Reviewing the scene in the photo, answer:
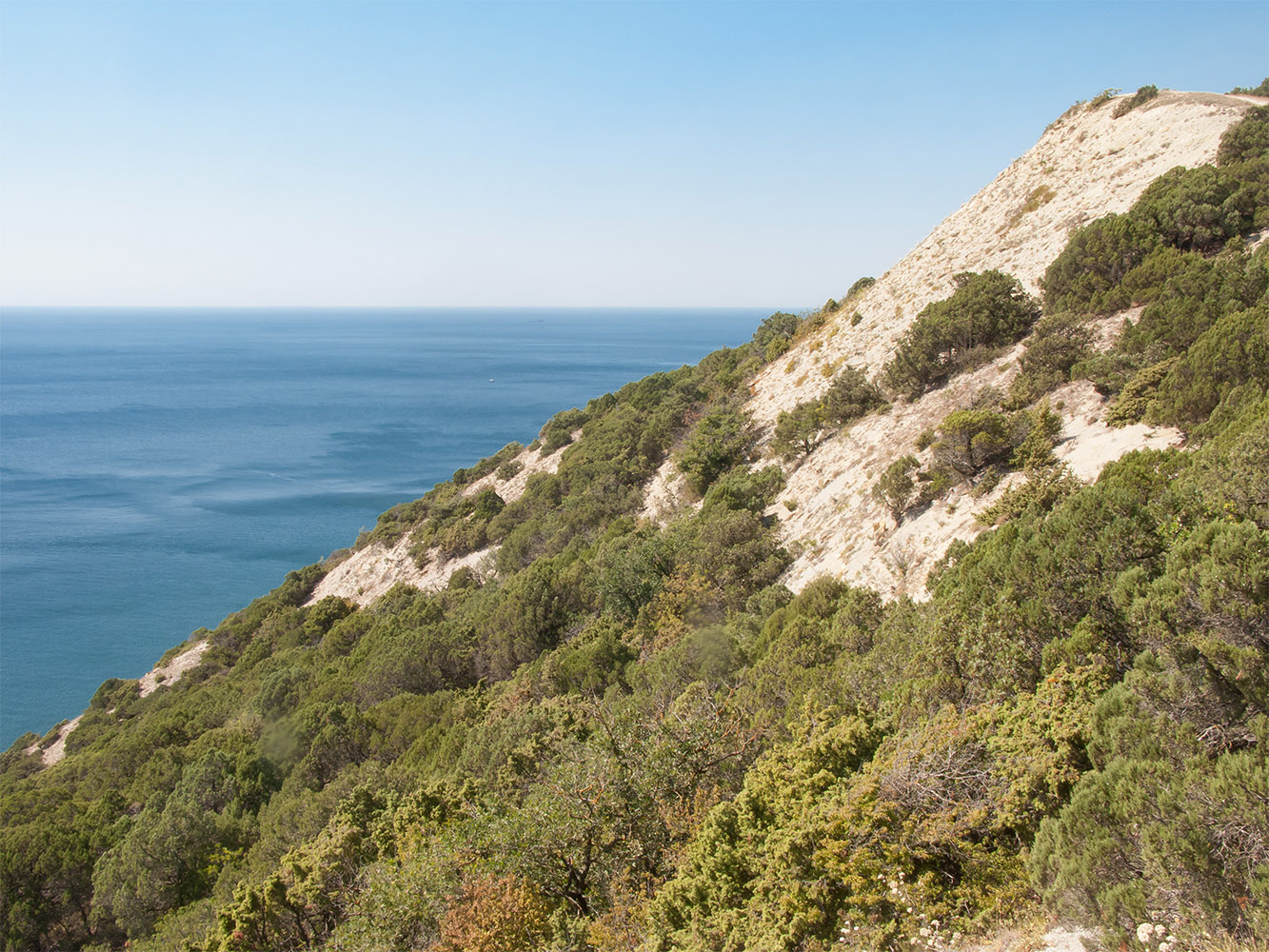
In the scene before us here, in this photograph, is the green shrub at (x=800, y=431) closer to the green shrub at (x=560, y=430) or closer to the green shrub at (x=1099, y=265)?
the green shrub at (x=1099, y=265)

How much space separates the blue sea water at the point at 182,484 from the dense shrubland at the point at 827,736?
26004mm

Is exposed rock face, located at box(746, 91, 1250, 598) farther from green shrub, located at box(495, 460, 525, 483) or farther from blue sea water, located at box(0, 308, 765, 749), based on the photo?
blue sea water, located at box(0, 308, 765, 749)

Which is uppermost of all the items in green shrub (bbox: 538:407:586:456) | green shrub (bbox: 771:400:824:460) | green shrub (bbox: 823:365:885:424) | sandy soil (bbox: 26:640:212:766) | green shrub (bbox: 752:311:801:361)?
green shrub (bbox: 752:311:801:361)

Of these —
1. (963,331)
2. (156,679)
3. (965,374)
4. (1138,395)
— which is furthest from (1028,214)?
(156,679)

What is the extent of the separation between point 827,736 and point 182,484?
8600 centimetres

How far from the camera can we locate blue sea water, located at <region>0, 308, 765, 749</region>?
47031mm

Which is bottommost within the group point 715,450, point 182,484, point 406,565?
point 406,565

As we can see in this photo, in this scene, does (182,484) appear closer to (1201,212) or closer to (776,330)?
(776,330)

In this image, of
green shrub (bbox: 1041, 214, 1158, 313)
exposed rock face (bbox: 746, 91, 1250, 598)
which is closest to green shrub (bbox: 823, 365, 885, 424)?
exposed rock face (bbox: 746, 91, 1250, 598)

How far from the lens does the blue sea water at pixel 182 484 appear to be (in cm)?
4703

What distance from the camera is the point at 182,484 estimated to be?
247 ft

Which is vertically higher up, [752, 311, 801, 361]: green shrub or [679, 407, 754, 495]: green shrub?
[752, 311, 801, 361]: green shrub

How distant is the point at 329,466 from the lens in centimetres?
8156

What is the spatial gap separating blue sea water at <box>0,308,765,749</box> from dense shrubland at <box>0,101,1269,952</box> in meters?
26.0
